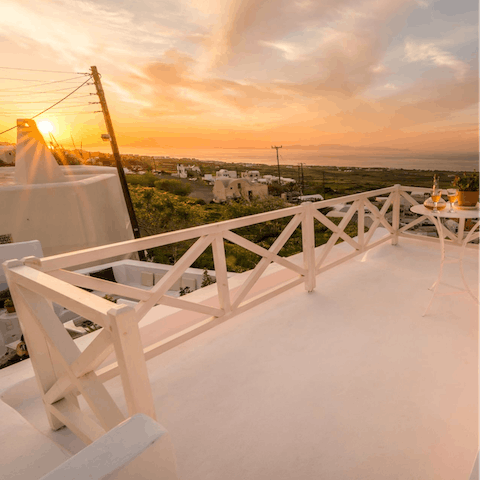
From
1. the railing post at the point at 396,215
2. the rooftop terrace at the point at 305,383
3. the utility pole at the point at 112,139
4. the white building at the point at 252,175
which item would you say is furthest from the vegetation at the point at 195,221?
the rooftop terrace at the point at 305,383

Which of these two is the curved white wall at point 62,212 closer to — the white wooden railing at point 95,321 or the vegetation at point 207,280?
the vegetation at point 207,280

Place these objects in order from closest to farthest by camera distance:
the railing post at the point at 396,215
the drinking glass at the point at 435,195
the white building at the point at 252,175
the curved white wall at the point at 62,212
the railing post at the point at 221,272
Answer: the railing post at the point at 221,272 → the drinking glass at the point at 435,195 → the railing post at the point at 396,215 → the curved white wall at the point at 62,212 → the white building at the point at 252,175

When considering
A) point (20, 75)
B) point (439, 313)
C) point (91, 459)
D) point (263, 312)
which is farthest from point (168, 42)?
point (91, 459)

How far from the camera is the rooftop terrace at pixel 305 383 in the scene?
4.23 feet

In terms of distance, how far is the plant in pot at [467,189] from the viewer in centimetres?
242

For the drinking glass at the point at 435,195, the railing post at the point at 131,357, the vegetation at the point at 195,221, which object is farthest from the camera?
the vegetation at the point at 195,221

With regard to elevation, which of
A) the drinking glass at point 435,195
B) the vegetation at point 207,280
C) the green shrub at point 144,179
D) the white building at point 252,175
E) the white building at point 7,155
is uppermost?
the white building at point 7,155

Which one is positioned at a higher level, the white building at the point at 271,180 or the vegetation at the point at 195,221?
the white building at the point at 271,180

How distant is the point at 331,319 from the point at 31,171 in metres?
19.5

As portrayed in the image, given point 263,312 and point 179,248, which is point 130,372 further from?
point 179,248

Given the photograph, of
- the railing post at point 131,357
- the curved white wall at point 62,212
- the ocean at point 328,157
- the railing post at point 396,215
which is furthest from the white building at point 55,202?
the railing post at point 131,357

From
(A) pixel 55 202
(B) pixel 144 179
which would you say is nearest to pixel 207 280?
(A) pixel 55 202

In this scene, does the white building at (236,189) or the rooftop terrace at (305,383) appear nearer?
the rooftop terrace at (305,383)

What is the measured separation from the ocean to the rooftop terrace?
6942 mm
